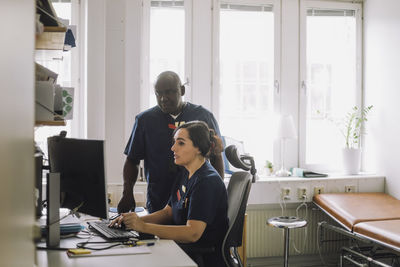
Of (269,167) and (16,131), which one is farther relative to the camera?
(269,167)

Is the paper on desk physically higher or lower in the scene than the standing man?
lower

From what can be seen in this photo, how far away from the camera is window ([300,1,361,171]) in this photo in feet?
14.1

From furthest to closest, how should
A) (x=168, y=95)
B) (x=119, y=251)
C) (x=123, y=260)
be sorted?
(x=168, y=95)
(x=119, y=251)
(x=123, y=260)

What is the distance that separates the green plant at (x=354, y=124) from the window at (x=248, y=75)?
75cm

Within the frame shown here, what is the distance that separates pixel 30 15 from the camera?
0.65m

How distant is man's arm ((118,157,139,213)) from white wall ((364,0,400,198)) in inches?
94.3

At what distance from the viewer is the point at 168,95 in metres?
2.64

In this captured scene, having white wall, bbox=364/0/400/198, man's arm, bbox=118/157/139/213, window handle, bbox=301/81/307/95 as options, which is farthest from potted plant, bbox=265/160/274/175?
man's arm, bbox=118/157/139/213

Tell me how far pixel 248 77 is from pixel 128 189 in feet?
6.33

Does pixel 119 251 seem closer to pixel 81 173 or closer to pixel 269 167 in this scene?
pixel 81 173

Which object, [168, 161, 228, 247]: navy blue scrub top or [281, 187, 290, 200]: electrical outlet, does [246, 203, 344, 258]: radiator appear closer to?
[281, 187, 290, 200]: electrical outlet

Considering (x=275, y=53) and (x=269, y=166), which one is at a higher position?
(x=275, y=53)

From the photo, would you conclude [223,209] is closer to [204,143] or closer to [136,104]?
[204,143]

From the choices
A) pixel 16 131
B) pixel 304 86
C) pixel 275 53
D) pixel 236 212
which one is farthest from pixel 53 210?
pixel 304 86
